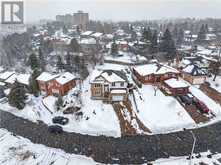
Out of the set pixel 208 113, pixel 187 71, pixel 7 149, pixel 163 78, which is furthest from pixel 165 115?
pixel 7 149

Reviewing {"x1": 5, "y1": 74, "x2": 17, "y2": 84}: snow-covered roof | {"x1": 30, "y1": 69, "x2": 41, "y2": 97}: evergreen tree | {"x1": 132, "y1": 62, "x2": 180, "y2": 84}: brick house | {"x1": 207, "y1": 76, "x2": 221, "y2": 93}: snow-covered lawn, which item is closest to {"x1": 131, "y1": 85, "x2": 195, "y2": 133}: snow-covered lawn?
{"x1": 132, "y1": 62, "x2": 180, "y2": 84}: brick house

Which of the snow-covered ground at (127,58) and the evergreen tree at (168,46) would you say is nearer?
the evergreen tree at (168,46)

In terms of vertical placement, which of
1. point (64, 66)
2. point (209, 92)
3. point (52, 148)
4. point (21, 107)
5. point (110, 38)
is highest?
point (110, 38)

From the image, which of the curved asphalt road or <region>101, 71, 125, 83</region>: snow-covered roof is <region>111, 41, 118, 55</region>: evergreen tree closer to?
<region>101, 71, 125, 83</region>: snow-covered roof

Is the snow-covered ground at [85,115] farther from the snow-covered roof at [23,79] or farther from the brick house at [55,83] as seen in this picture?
the snow-covered roof at [23,79]

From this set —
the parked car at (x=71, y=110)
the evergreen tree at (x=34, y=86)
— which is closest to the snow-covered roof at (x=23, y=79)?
the evergreen tree at (x=34, y=86)

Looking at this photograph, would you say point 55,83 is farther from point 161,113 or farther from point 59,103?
point 161,113

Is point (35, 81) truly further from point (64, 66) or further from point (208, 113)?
point (208, 113)
